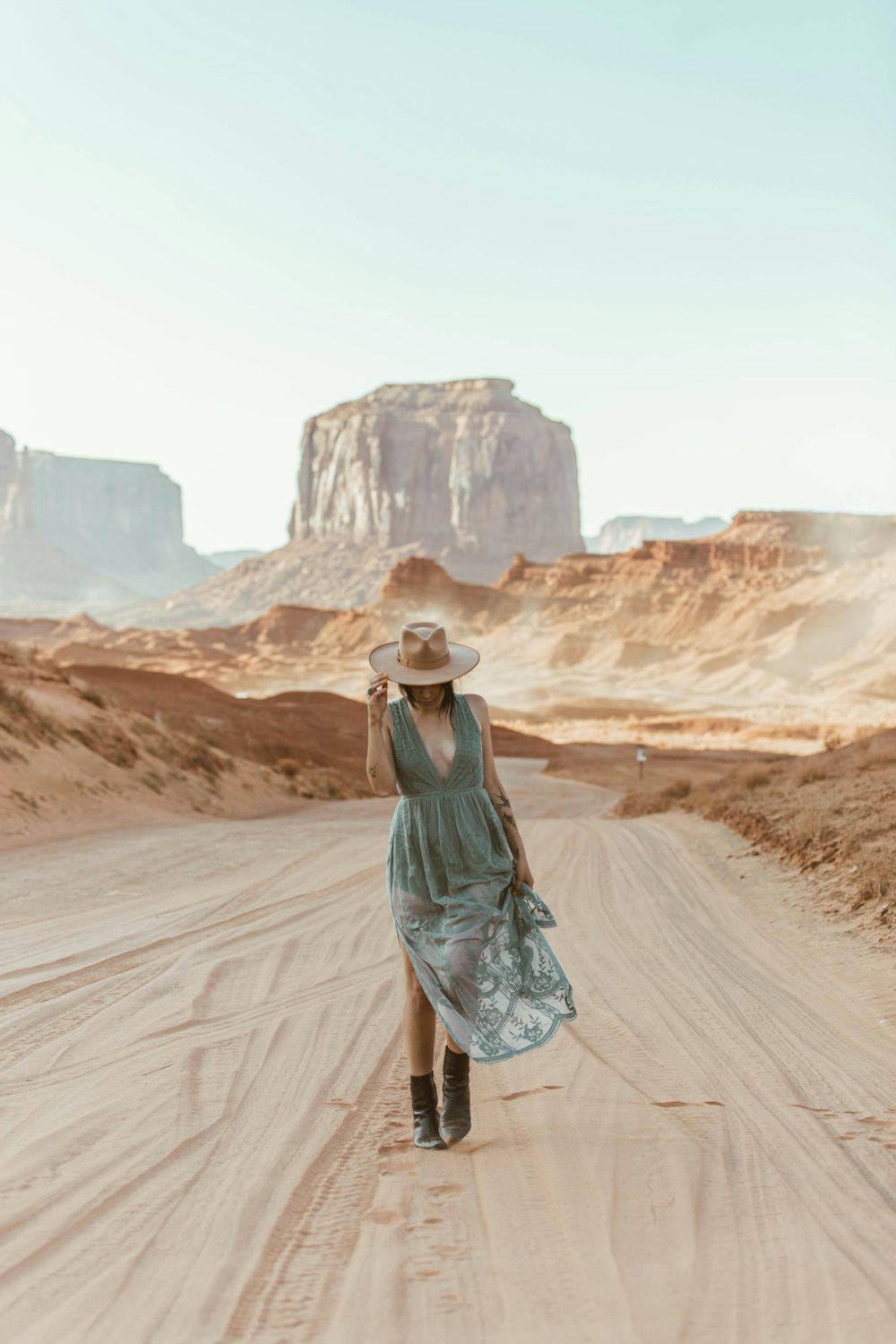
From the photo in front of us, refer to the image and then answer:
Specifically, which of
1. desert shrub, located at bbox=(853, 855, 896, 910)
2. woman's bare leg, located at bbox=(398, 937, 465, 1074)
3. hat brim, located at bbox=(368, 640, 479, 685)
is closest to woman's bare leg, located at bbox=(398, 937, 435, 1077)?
woman's bare leg, located at bbox=(398, 937, 465, 1074)

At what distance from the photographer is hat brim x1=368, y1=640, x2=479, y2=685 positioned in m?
4.41

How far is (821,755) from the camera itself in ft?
58.9

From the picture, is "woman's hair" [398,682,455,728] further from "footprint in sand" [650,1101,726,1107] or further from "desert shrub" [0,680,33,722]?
"desert shrub" [0,680,33,722]

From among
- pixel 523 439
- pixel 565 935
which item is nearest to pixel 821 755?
pixel 565 935

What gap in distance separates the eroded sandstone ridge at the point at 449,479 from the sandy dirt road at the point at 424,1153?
155566mm

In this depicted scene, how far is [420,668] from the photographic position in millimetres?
4449

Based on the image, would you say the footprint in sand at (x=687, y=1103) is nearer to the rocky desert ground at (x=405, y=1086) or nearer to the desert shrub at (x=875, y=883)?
the rocky desert ground at (x=405, y=1086)

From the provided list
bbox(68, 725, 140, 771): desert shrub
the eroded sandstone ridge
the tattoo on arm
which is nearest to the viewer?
the tattoo on arm

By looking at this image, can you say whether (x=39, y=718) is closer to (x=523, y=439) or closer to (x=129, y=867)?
(x=129, y=867)

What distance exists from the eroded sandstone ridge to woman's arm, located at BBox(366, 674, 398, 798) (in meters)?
158

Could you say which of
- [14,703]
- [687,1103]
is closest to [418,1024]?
[687,1103]

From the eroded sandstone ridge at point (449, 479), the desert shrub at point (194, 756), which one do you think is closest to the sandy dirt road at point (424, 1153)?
the desert shrub at point (194, 756)

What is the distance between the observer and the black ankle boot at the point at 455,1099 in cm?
429

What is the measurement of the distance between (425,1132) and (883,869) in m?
5.75
